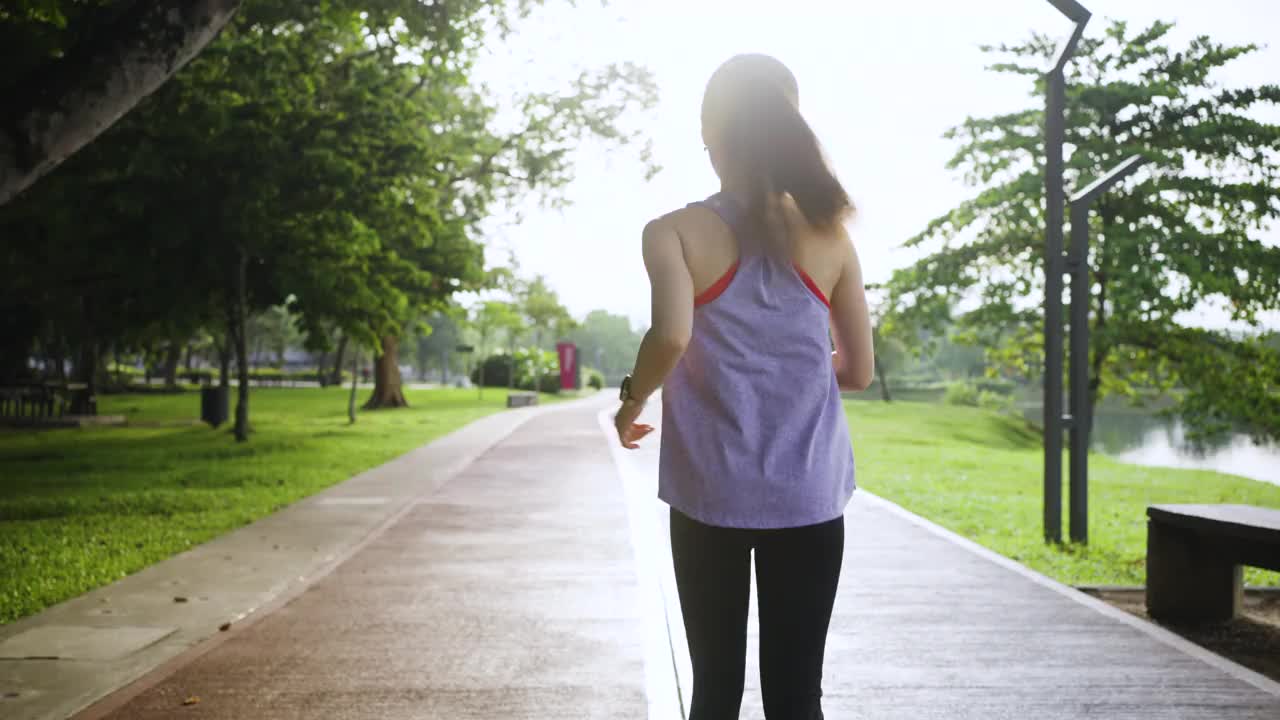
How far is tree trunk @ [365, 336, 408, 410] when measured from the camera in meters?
39.2

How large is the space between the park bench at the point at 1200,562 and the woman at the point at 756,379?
4288 millimetres

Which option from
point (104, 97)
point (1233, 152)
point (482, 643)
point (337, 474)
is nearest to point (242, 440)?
A: point (337, 474)

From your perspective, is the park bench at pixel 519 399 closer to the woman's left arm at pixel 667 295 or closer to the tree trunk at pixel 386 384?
the tree trunk at pixel 386 384

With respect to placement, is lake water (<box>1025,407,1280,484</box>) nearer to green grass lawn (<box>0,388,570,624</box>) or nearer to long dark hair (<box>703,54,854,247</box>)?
green grass lawn (<box>0,388,570,624</box>)

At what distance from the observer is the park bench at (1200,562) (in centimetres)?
564

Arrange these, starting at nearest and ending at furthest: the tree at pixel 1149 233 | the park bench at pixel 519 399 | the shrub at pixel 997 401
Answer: the tree at pixel 1149 233 < the park bench at pixel 519 399 < the shrub at pixel 997 401

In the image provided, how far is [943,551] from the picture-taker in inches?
313

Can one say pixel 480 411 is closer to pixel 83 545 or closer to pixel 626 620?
pixel 83 545

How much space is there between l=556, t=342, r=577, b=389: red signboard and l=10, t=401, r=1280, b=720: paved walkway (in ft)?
164

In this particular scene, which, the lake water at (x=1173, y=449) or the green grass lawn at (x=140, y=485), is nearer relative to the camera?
the green grass lawn at (x=140, y=485)

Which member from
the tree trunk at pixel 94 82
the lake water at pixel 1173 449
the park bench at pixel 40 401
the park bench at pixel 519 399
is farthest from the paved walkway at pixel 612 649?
the park bench at pixel 519 399

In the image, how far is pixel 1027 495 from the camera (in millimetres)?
14070

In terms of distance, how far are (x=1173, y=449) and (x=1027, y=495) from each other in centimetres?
2000

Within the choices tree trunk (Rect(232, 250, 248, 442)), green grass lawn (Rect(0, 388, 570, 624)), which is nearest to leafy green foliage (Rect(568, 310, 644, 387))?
green grass lawn (Rect(0, 388, 570, 624))
